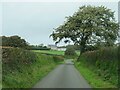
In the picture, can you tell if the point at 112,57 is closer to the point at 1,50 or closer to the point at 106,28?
the point at 1,50

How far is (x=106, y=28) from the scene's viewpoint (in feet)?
242

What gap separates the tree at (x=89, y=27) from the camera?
72000 millimetres

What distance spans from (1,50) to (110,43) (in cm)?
4914

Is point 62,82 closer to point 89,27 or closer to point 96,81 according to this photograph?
point 96,81

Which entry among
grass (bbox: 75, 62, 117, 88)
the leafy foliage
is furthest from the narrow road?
the leafy foliage

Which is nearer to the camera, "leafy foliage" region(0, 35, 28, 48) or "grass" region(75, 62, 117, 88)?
"grass" region(75, 62, 117, 88)

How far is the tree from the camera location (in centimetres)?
7200

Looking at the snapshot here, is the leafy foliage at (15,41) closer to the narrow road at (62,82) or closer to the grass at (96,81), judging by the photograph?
the grass at (96,81)

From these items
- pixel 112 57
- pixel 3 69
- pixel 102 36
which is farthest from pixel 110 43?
pixel 3 69

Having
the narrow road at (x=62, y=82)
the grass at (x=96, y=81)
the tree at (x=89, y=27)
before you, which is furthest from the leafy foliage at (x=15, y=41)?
the narrow road at (x=62, y=82)

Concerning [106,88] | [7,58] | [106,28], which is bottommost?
[106,88]

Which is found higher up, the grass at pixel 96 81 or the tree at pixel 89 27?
the tree at pixel 89 27

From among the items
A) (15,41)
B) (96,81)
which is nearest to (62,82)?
(96,81)

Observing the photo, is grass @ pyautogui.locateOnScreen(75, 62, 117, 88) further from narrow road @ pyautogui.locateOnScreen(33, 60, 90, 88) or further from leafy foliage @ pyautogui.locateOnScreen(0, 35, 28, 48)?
leafy foliage @ pyautogui.locateOnScreen(0, 35, 28, 48)
